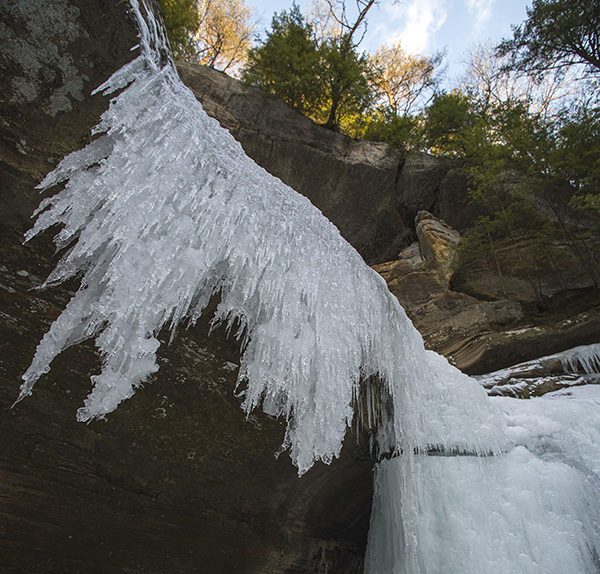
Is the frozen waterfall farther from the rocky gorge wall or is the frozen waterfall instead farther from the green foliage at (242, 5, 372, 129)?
the green foliage at (242, 5, 372, 129)

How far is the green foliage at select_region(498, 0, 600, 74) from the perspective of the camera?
789cm

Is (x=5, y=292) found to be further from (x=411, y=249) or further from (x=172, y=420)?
(x=411, y=249)

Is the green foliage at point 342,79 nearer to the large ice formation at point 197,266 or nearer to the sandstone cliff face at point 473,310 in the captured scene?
the sandstone cliff face at point 473,310

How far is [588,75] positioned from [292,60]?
261 inches

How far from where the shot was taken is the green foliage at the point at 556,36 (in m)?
7.89

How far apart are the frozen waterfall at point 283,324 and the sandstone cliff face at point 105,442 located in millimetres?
184

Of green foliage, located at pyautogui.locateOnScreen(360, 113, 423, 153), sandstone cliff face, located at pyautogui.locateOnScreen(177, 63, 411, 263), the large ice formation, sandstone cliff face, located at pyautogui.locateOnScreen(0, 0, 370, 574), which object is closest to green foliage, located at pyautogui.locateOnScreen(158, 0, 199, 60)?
sandstone cliff face, located at pyautogui.locateOnScreen(177, 63, 411, 263)

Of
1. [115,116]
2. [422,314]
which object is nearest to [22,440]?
[115,116]

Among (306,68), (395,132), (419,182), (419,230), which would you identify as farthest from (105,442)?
(395,132)

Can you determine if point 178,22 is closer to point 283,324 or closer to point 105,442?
point 283,324

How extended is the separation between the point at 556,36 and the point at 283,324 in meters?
10.1

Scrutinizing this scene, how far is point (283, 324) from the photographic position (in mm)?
2732

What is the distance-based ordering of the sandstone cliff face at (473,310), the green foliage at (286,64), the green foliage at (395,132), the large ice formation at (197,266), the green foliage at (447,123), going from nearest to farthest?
the large ice formation at (197,266)
the sandstone cliff face at (473,310)
the green foliage at (286,64)
the green foliage at (395,132)
the green foliage at (447,123)

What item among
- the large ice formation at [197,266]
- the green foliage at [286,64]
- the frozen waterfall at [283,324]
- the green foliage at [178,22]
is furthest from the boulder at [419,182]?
the large ice formation at [197,266]
